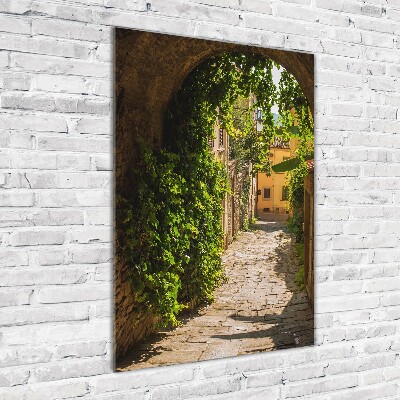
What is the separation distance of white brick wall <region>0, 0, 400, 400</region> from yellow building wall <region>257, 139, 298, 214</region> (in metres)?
0.70

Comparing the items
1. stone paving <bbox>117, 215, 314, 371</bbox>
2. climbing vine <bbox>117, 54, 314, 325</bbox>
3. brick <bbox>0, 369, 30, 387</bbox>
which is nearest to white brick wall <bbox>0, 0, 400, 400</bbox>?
brick <bbox>0, 369, 30, 387</bbox>

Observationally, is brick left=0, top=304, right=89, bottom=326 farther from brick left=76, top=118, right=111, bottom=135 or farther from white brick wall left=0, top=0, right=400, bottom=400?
brick left=76, top=118, right=111, bottom=135

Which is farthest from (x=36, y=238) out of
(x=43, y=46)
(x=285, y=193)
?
(x=285, y=193)

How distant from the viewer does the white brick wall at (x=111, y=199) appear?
221cm

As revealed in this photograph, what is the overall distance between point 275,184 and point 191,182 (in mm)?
819

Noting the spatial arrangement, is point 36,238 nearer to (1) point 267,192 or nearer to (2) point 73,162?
(2) point 73,162

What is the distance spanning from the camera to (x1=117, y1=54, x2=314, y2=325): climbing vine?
3.44m

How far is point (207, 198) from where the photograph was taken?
4.41m

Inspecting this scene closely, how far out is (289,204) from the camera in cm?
397

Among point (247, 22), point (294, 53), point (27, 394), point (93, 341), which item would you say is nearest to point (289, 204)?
point (294, 53)

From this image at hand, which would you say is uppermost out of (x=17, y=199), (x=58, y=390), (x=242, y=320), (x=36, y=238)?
(x=17, y=199)

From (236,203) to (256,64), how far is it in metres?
2.13

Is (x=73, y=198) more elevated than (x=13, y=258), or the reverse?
(x=73, y=198)

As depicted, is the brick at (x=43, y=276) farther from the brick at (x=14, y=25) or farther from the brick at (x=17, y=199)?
the brick at (x=14, y=25)
